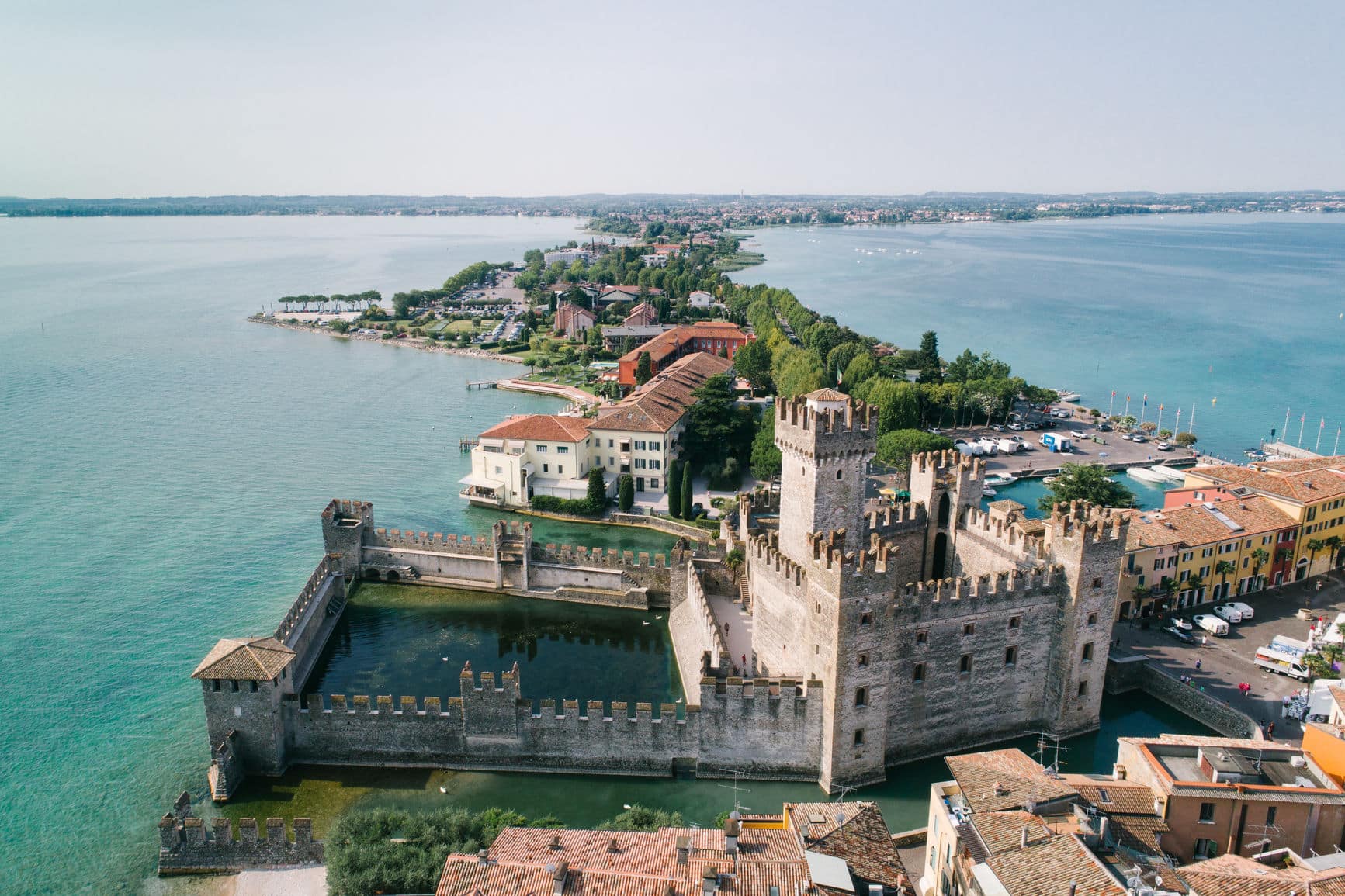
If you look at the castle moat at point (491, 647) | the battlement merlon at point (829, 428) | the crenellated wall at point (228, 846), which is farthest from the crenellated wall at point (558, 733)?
the battlement merlon at point (829, 428)

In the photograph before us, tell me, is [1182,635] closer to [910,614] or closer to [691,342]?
[910,614]

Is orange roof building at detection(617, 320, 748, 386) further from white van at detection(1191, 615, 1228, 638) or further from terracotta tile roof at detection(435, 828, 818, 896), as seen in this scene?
terracotta tile roof at detection(435, 828, 818, 896)

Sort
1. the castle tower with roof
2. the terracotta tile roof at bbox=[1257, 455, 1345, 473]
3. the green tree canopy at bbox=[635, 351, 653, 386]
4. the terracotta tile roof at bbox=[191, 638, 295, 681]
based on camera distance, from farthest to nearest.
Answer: the green tree canopy at bbox=[635, 351, 653, 386], the terracotta tile roof at bbox=[1257, 455, 1345, 473], the terracotta tile roof at bbox=[191, 638, 295, 681], the castle tower with roof

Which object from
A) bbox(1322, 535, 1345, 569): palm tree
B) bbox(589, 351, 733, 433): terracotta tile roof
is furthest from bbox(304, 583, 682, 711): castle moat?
bbox(1322, 535, 1345, 569): palm tree

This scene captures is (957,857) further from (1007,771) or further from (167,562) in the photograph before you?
(167,562)

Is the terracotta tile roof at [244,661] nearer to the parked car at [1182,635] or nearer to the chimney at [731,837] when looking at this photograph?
the chimney at [731,837]

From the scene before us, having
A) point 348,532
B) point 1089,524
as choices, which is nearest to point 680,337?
point 348,532
